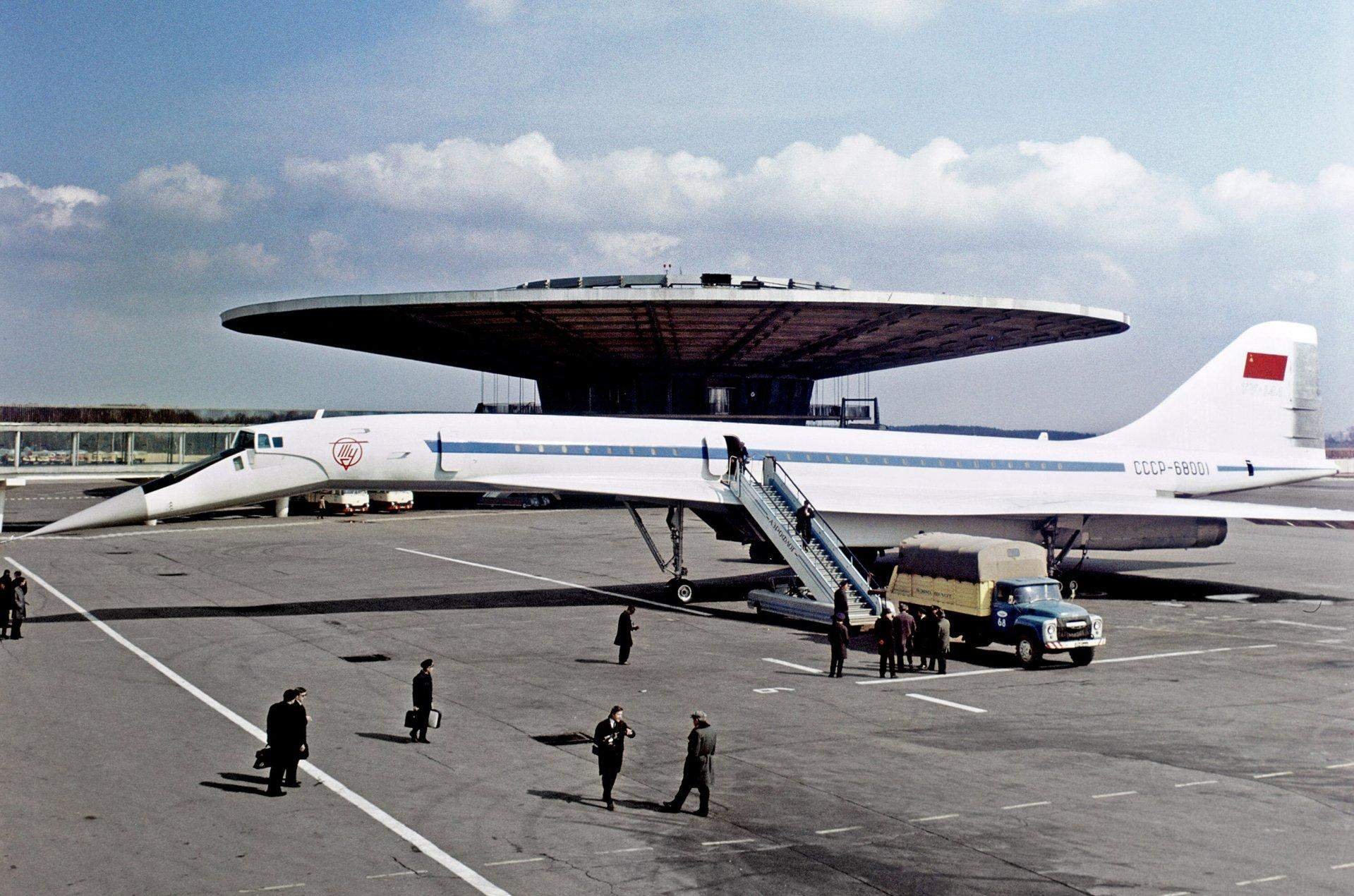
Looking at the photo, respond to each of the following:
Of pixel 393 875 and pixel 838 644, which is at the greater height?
pixel 838 644

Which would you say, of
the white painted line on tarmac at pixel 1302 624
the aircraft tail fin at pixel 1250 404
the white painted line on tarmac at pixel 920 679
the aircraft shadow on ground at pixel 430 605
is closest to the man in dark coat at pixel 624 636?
the white painted line on tarmac at pixel 920 679

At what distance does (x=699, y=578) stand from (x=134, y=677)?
22400mm

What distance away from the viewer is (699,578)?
135 ft

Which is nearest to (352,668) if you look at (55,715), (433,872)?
(55,715)

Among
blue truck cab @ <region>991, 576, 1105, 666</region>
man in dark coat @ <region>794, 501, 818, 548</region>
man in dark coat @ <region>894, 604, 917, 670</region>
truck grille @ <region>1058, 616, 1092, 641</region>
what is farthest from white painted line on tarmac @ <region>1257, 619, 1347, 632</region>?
man in dark coat @ <region>894, 604, 917, 670</region>

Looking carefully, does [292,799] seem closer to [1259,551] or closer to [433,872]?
[433,872]

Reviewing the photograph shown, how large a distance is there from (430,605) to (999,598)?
16326mm

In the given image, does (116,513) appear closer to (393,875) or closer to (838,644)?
(838,644)

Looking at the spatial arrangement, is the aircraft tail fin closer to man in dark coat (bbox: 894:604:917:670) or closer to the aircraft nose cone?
man in dark coat (bbox: 894:604:917:670)

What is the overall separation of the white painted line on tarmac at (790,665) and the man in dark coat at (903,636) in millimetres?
1722

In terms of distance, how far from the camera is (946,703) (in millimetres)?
21219

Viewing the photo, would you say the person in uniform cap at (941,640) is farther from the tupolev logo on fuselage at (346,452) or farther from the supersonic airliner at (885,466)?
the tupolev logo on fuselage at (346,452)

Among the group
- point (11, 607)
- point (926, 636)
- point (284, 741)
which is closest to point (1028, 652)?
point (926, 636)

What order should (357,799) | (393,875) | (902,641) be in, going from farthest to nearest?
(902,641), (357,799), (393,875)
